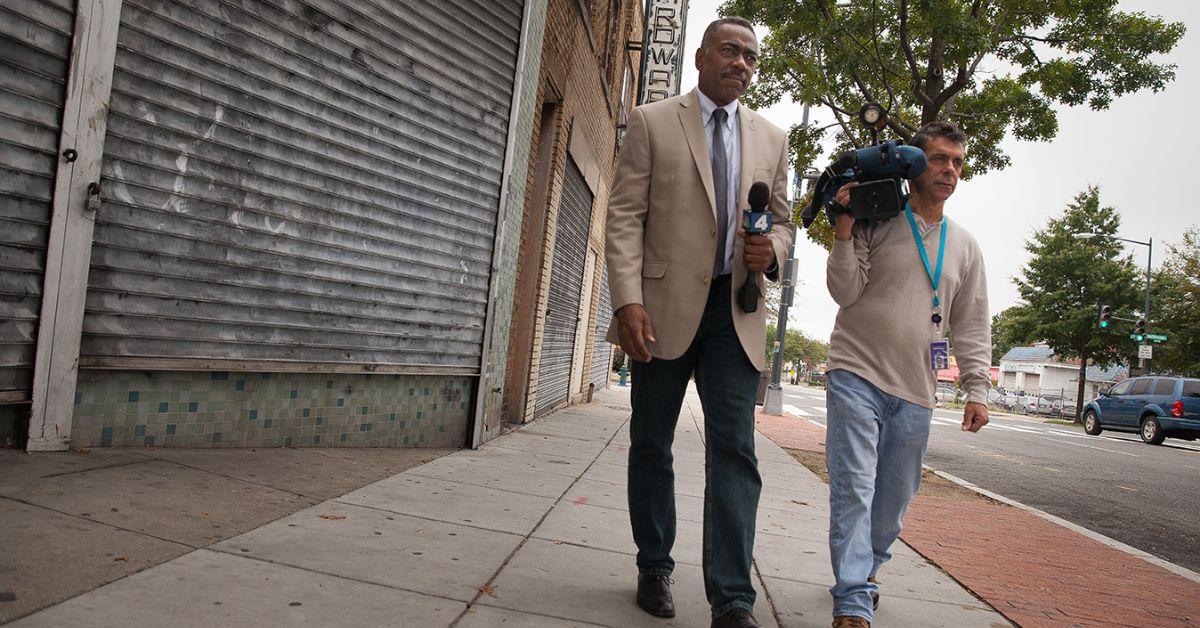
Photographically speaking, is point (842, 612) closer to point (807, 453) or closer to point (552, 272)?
point (552, 272)

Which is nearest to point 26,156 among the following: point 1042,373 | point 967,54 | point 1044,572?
point 1044,572

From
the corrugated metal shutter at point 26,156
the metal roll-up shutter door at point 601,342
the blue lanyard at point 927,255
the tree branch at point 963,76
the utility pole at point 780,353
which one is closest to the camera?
the blue lanyard at point 927,255

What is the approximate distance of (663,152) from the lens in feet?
9.57

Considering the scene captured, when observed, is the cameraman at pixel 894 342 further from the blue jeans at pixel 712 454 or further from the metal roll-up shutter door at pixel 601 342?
the metal roll-up shutter door at pixel 601 342

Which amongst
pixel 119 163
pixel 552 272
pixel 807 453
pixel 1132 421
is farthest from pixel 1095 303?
pixel 119 163

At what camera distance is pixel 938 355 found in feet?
10.3

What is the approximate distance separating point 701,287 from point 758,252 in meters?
0.23

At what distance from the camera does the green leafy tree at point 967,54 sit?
37.1 feet

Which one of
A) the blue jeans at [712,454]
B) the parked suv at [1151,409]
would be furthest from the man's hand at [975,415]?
the parked suv at [1151,409]

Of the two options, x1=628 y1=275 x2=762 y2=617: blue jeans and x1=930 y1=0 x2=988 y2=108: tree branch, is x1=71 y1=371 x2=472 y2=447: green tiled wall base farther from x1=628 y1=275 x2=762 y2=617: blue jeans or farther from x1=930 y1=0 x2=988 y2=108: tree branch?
x1=930 y1=0 x2=988 y2=108: tree branch

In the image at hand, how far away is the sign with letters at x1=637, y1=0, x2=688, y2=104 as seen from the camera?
13781 millimetres

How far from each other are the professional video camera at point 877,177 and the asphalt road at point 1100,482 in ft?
14.9

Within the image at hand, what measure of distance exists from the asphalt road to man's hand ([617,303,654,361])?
5167mm

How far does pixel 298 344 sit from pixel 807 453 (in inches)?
284
